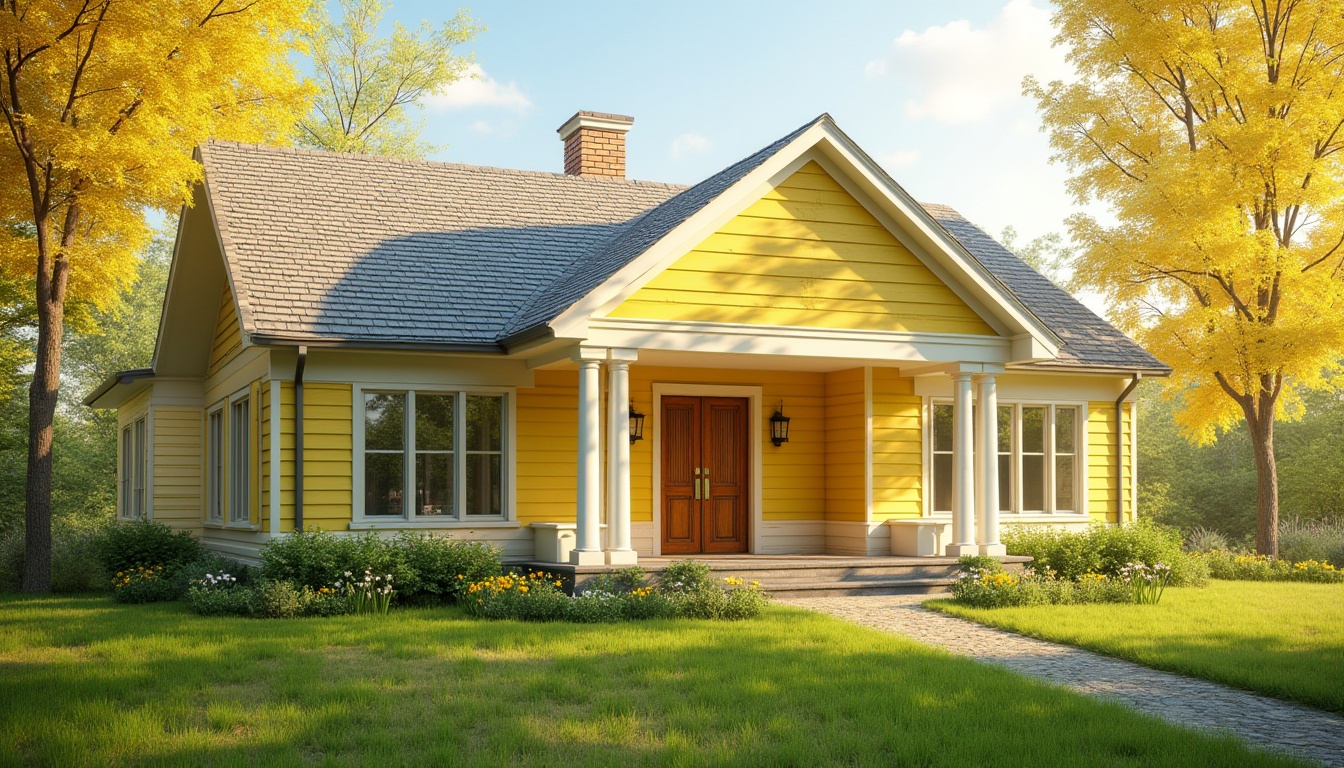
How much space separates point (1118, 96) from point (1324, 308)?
493cm

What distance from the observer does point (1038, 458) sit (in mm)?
18047

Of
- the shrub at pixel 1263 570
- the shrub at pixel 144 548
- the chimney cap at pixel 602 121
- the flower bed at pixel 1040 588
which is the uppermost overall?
the chimney cap at pixel 602 121

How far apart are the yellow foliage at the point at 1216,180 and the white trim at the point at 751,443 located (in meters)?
6.88

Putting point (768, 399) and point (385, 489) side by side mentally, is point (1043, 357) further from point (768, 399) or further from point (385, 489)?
point (385, 489)

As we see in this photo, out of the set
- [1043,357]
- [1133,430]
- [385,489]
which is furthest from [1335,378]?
[385,489]

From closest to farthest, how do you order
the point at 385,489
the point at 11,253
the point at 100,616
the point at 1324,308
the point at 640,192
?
1. the point at 100,616
2. the point at 385,489
3. the point at 11,253
4. the point at 1324,308
5. the point at 640,192

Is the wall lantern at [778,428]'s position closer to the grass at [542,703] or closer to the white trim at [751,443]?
the white trim at [751,443]

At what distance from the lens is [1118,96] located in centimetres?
2028

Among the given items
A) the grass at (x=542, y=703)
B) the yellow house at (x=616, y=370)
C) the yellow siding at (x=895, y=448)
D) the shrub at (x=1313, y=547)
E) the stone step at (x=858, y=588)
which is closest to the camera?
the grass at (x=542, y=703)

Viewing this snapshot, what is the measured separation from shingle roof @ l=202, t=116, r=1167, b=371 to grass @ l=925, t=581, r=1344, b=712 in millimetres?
4014

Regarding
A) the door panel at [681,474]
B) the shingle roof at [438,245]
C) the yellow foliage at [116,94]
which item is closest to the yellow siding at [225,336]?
the shingle roof at [438,245]

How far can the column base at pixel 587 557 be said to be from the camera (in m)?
13.0

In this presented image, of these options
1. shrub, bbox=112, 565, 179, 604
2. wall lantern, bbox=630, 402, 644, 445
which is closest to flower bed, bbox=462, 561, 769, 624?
wall lantern, bbox=630, 402, 644, 445

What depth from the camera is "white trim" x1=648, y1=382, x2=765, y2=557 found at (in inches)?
638
